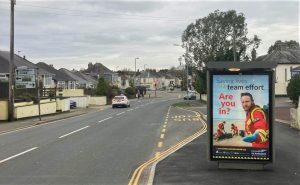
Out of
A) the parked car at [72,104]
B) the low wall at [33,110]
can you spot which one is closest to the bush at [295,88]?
the low wall at [33,110]

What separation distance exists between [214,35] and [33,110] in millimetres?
56766

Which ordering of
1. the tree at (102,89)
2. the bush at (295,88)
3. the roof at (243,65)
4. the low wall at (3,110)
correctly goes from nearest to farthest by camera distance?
the roof at (243,65), the bush at (295,88), the low wall at (3,110), the tree at (102,89)

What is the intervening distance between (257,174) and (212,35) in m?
81.2

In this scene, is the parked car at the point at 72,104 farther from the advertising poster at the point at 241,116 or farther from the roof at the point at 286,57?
the advertising poster at the point at 241,116

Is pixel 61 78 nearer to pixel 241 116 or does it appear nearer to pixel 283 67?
pixel 283 67

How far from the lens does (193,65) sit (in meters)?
94.2

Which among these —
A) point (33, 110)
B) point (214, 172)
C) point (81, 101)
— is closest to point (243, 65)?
point (214, 172)

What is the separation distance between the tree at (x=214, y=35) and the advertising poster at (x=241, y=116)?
3042 inches

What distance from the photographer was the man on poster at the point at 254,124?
11.4 meters

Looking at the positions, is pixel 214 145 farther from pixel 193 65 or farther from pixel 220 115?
pixel 193 65

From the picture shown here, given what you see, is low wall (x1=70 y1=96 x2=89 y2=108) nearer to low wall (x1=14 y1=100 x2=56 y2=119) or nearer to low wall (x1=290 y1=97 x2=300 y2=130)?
low wall (x1=14 y1=100 x2=56 y2=119)

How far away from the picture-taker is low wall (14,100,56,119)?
119 ft

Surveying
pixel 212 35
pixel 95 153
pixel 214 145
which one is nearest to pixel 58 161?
pixel 95 153

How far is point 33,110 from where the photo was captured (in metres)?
39.3
